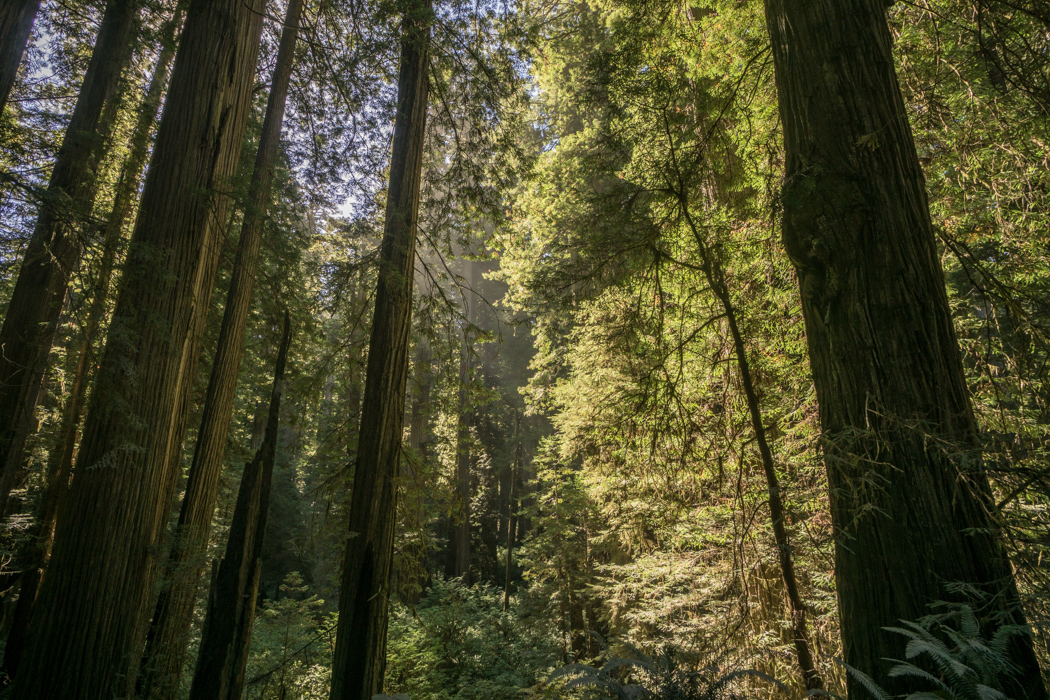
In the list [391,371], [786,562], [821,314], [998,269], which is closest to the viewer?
[821,314]

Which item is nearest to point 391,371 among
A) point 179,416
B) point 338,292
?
point 338,292

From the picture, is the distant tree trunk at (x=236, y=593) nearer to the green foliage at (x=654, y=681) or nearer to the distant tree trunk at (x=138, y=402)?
the distant tree trunk at (x=138, y=402)

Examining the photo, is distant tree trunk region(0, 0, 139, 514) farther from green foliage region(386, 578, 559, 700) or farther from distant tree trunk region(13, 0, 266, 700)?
green foliage region(386, 578, 559, 700)

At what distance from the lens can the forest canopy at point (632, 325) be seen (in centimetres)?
225

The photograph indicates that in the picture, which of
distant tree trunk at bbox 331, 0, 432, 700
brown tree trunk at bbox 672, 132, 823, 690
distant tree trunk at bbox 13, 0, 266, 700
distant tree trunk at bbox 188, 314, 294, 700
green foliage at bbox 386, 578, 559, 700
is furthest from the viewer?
green foliage at bbox 386, 578, 559, 700

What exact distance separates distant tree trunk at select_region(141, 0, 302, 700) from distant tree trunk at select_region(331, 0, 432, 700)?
1267 mm

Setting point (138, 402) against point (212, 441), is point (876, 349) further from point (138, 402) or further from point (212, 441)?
point (212, 441)

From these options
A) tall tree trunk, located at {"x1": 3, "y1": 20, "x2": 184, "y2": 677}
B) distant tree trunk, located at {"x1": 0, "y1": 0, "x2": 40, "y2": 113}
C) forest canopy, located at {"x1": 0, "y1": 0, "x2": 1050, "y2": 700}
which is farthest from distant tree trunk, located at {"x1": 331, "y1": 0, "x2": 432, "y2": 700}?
distant tree trunk, located at {"x1": 0, "y1": 0, "x2": 40, "y2": 113}

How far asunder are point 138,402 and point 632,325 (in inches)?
166

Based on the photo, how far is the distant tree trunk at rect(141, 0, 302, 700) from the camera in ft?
14.5

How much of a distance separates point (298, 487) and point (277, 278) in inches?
918

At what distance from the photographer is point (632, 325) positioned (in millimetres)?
4676

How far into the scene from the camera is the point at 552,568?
12.3 m

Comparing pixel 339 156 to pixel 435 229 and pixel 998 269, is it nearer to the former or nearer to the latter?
pixel 435 229
